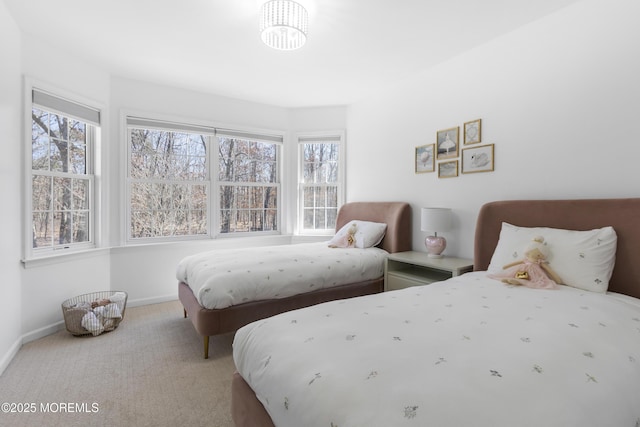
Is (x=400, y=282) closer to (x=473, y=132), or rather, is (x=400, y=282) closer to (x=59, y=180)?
(x=473, y=132)

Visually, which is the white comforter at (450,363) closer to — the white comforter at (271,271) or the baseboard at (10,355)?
the white comforter at (271,271)

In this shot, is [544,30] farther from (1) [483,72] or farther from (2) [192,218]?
(2) [192,218]

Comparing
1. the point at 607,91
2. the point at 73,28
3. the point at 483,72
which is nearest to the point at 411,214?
the point at 483,72

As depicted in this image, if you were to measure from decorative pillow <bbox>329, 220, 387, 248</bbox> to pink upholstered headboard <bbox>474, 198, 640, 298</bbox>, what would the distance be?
3.67 ft

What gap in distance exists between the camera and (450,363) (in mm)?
1000

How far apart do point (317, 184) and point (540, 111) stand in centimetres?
279

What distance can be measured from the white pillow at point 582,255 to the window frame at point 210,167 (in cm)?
328

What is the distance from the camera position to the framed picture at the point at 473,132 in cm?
282

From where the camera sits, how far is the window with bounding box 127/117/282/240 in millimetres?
3664

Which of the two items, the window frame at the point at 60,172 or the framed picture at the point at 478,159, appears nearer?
the window frame at the point at 60,172

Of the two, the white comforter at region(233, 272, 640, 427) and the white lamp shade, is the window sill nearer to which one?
the white comforter at region(233, 272, 640, 427)

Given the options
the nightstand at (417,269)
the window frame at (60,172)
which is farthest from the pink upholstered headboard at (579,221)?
the window frame at (60,172)

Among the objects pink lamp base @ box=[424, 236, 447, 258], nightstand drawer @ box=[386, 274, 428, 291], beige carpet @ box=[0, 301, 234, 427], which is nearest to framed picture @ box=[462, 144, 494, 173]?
pink lamp base @ box=[424, 236, 447, 258]

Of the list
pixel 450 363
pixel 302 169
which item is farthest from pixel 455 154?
pixel 450 363
